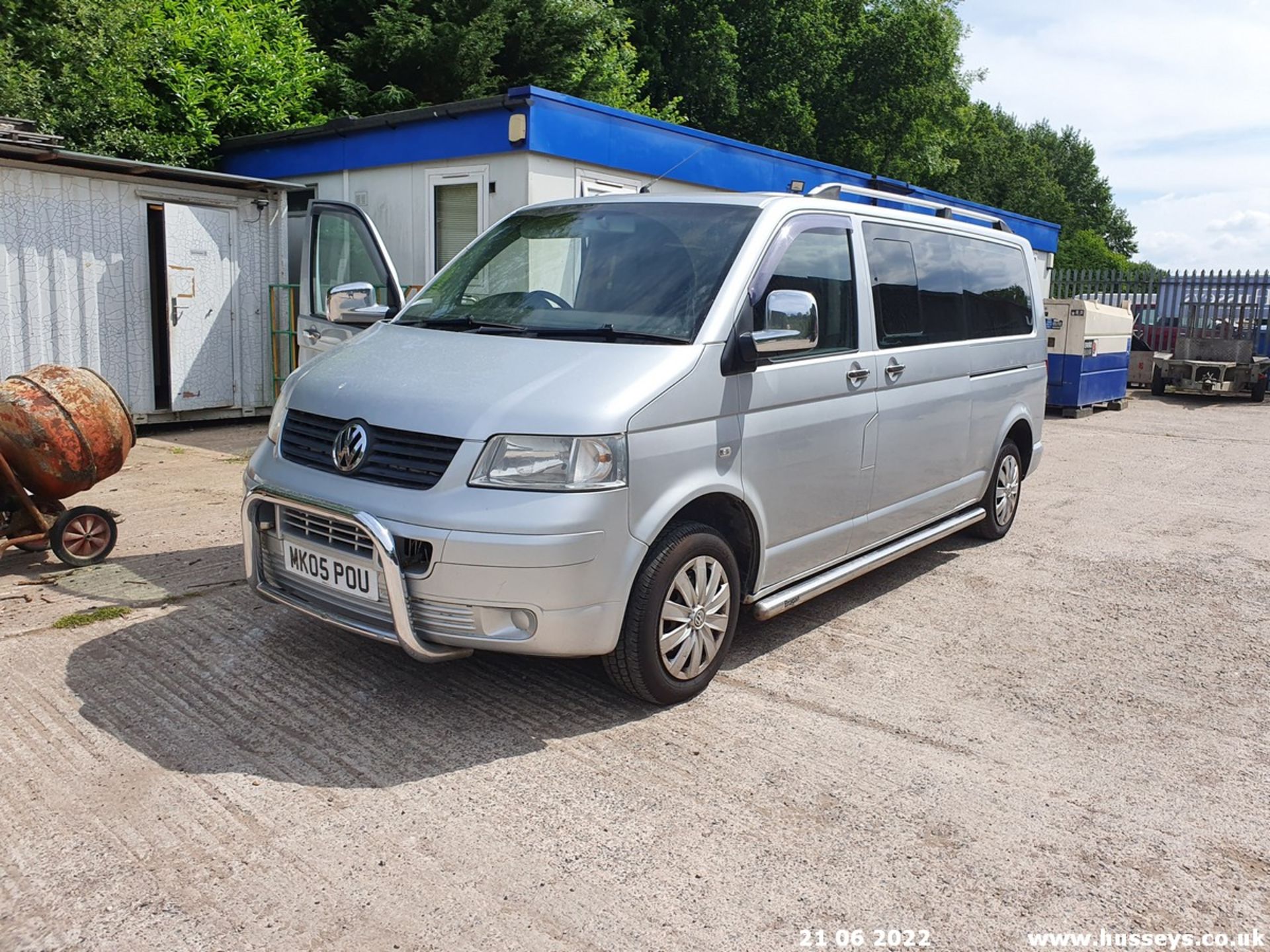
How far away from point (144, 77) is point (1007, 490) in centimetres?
1273

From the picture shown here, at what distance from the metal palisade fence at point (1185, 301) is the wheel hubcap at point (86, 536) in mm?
21343

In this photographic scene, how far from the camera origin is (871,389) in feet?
16.7

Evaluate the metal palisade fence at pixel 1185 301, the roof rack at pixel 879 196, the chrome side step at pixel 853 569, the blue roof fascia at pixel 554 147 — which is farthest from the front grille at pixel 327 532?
the metal palisade fence at pixel 1185 301

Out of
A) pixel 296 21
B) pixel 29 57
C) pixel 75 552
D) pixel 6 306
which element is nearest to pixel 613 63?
pixel 296 21

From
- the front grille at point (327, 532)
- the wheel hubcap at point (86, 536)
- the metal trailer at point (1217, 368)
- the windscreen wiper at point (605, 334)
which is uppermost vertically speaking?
the windscreen wiper at point (605, 334)

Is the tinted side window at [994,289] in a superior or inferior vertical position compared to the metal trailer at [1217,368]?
superior

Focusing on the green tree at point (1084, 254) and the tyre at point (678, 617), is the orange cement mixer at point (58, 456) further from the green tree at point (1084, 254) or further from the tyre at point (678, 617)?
the green tree at point (1084, 254)

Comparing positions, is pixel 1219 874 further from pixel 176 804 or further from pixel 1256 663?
pixel 176 804

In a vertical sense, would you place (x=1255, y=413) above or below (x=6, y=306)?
below

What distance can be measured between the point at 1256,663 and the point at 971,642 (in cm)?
130

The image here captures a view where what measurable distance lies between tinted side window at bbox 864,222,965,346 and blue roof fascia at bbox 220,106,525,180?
17.7 ft

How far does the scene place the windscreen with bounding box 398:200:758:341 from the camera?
4309 mm

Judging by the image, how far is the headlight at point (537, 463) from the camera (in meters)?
3.65

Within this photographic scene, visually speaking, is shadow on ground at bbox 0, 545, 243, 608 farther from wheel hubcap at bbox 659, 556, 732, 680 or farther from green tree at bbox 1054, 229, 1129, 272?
green tree at bbox 1054, 229, 1129, 272
